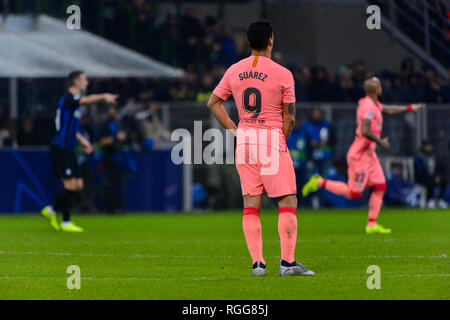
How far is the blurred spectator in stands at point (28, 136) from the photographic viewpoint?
2364cm

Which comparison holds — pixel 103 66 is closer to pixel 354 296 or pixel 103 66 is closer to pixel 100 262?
pixel 100 262

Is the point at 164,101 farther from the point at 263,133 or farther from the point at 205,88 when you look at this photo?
the point at 263,133

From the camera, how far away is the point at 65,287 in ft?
30.8

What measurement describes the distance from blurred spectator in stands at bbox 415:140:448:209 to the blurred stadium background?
0.09 ft

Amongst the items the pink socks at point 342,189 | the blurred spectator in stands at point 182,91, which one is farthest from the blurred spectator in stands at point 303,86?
the pink socks at point 342,189

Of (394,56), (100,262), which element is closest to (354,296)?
(100,262)

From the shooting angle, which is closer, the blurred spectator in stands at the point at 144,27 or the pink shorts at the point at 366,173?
the pink shorts at the point at 366,173

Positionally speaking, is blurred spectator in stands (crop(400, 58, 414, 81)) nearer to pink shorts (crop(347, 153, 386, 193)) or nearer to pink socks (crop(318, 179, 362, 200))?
pink socks (crop(318, 179, 362, 200))

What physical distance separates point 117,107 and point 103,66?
121 centimetres

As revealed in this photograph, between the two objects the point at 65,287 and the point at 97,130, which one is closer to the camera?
the point at 65,287

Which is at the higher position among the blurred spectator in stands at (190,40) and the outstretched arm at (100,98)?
the blurred spectator in stands at (190,40)

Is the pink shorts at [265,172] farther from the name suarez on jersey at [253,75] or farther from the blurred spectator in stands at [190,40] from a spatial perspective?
the blurred spectator in stands at [190,40]

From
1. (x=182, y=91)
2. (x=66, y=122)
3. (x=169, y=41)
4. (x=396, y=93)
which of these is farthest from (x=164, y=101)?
(x=66, y=122)
